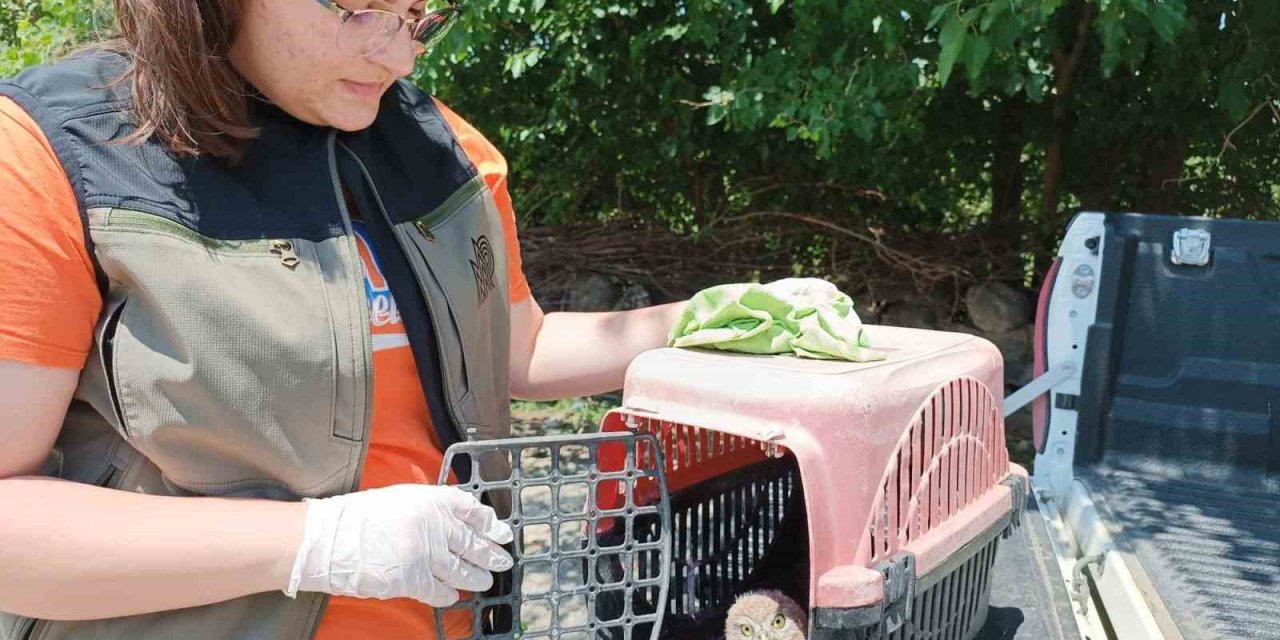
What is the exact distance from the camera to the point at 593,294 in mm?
6062

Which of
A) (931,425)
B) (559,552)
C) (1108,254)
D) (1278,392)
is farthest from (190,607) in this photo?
(1278,392)

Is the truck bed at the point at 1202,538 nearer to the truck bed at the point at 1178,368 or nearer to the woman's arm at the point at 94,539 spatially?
the truck bed at the point at 1178,368

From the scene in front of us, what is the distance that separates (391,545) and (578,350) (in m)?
0.53

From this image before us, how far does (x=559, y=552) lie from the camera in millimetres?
1165

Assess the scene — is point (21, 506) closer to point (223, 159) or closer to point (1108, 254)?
point (223, 159)

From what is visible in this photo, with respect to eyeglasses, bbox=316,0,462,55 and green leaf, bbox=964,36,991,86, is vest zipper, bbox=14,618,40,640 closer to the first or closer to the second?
eyeglasses, bbox=316,0,462,55

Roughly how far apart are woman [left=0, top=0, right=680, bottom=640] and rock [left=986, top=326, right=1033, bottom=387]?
4546 mm

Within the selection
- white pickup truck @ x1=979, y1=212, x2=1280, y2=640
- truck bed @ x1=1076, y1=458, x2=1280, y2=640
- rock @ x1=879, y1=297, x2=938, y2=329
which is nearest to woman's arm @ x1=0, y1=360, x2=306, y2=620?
truck bed @ x1=1076, y1=458, x2=1280, y2=640

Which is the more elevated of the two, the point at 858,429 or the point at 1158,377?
the point at 858,429

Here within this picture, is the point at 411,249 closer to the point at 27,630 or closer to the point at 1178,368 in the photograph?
the point at 27,630

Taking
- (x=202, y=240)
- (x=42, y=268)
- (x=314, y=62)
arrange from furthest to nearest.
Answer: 1. (x=314, y=62)
2. (x=202, y=240)
3. (x=42, y=268)

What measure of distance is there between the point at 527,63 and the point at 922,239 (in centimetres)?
263

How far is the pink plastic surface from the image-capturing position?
1.16 m

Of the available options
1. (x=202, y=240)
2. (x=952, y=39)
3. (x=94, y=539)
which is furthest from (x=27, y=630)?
(x=952, y=39)
